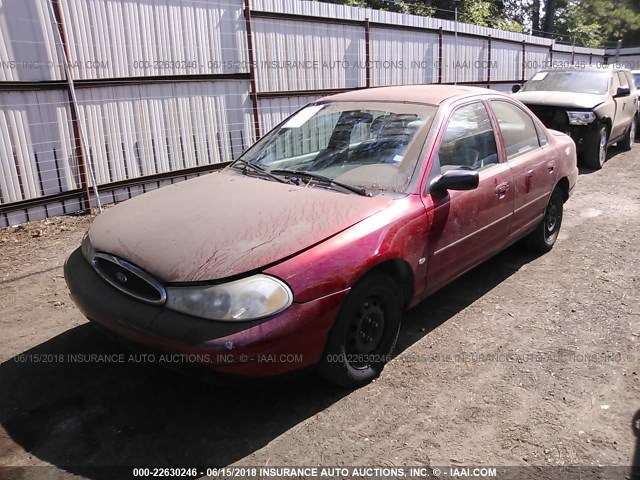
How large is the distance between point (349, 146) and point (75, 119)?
4051 mm

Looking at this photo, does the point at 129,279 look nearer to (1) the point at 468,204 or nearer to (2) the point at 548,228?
(1) the point at 468,204

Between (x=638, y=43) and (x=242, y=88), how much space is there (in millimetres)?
36519

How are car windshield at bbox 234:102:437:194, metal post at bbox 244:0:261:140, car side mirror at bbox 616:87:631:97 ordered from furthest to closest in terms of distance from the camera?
car side mirror at bbox 616:87:631:97, metal post at bbox 244:0:261:140, car windshield at bbox 234:102:437:194

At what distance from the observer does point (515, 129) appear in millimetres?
4621

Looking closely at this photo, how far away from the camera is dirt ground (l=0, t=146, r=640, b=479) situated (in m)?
2.64

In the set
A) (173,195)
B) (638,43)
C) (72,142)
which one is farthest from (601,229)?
(638,43)

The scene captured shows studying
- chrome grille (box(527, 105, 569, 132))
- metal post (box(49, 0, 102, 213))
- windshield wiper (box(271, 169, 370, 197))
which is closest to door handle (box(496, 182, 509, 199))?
windshield wiper (box(271, 169, 370, 197))

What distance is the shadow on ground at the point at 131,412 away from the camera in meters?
2.62

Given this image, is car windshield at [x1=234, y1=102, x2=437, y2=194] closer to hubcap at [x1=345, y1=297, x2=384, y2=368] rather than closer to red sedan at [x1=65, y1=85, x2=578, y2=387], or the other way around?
red sedan at [x1=65, y1=85, x2=578, y2=387]

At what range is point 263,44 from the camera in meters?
8.34

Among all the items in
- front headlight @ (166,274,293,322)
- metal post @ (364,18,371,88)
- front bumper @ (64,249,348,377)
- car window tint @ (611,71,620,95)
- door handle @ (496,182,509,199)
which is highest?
metal post @ (364,18,371,88)

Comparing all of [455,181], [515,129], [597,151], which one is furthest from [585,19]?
[455,181]

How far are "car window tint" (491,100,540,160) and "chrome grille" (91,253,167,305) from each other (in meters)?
3.07

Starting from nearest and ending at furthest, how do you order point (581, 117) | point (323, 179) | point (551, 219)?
point (323, 179)
point (551, 219)
point (581, 117)
